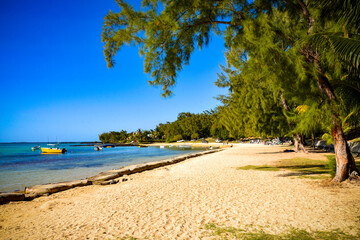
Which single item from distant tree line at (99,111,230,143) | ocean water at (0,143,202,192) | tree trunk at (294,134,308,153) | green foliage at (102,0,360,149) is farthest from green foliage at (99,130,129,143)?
green foliage at (102,0,360,149)

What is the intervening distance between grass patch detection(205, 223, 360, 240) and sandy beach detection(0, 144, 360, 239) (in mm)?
190

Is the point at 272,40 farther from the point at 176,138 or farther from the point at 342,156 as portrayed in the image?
the point at 176,138

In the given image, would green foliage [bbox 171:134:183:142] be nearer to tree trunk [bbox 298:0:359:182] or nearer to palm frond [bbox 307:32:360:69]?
tree trunk [bbox 298:0:359:182]

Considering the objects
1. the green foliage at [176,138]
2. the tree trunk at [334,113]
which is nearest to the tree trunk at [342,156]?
the tree trunk at [334,113]

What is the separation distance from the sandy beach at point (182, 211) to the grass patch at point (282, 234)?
0.62ft

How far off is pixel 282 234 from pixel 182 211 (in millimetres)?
2557

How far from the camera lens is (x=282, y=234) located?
4.04 m

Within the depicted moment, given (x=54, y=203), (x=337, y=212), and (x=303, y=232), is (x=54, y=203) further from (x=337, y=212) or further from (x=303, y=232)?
(x=337, y=212)

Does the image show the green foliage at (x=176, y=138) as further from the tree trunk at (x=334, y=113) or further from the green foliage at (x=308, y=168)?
the tree trunk at (x=334, y=113)

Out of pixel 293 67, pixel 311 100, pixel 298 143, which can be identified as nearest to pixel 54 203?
pixel 293 67

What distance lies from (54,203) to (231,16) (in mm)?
8680

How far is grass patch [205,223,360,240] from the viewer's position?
3814 mm

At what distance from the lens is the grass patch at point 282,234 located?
3.81 metres

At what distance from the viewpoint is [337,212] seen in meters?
5.07
